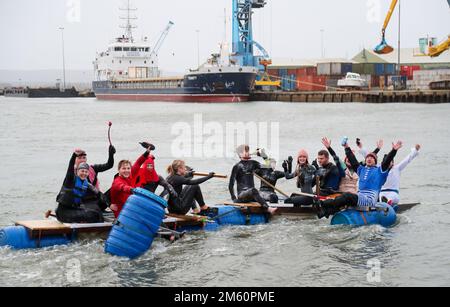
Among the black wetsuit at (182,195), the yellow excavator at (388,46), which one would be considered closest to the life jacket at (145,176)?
the black wetsuit at (182,195)

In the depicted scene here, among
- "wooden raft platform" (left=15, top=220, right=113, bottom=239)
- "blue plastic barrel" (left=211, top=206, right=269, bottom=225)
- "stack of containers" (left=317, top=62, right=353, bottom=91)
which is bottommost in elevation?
"blue plastic barrel" (left=211, top=206, right=269, bottom=225)

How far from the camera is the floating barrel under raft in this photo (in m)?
14.8

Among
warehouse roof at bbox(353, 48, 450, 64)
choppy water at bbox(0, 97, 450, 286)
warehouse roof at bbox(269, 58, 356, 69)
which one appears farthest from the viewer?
warehouse roof at bbox(269, 58, 356, 69)

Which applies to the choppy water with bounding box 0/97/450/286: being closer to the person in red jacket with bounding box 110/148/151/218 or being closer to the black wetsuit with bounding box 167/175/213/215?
the black wetsuit with bounding box 167/175/213/215

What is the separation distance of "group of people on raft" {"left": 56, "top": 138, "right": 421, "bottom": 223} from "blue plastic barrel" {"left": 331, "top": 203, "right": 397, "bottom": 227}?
0.14 m

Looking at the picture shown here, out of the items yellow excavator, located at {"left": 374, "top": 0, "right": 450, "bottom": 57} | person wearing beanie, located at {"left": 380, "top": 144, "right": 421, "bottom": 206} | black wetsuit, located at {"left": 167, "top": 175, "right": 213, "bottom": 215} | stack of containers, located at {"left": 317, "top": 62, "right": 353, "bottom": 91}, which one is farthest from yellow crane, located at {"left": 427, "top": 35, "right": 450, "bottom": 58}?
black wetsuit, located at {"left": 167, "top": 175, "right": 213, "bottom": 215}

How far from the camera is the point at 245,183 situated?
15359 mm

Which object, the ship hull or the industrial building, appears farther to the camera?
the industrial building

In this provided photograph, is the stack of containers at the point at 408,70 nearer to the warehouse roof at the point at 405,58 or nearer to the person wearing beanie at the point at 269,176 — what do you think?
the warehouse roof at the point at 405,58

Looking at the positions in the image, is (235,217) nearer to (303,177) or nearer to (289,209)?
(289,209)

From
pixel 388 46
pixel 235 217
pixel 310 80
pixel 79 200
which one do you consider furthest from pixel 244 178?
pixel 310 80

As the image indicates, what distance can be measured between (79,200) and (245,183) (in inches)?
151
